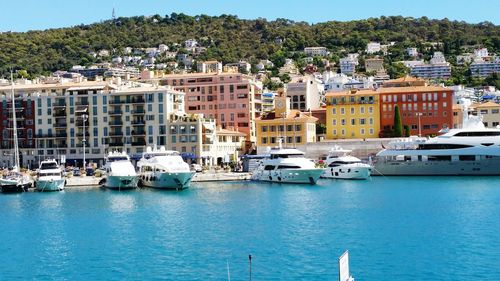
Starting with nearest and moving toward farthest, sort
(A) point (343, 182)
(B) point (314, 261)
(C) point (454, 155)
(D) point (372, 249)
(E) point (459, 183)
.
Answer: (B) point (314, 261) → (D) point (372, 249) → (E) point (459, 183) → (A) point (343, 182) → (C) point (454, 155)

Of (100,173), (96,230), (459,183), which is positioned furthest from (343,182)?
(96,230)

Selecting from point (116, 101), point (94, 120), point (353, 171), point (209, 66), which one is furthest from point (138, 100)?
point (209, 66)

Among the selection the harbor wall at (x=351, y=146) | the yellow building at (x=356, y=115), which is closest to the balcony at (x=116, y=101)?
the harbor wall at (x=351, y=146)

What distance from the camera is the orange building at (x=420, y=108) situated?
10556cm

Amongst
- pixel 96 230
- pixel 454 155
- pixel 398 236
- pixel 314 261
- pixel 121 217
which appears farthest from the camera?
pixel 454 155

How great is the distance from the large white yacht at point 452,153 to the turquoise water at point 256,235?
66.8 feet

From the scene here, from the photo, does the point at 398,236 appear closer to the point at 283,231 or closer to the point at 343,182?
the point at 283,231

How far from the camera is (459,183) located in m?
74.8

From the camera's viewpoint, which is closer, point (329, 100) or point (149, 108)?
point (149, 108)

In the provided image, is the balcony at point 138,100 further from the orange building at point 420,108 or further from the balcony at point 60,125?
the orange building at point 420,108

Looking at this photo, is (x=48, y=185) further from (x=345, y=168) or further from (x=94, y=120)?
(x=345, y=168)

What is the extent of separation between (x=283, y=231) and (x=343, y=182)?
38.5 meters

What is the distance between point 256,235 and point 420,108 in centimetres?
7056

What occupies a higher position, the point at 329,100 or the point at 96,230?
the point at 329,100
